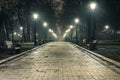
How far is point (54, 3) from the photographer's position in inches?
3666

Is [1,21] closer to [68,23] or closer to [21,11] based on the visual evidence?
[21,11]

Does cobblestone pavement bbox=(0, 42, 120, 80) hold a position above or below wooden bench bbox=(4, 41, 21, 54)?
below

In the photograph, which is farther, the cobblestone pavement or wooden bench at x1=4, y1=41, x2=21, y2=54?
wooden bench at x1=4, y1=41, x2=21, y2=54

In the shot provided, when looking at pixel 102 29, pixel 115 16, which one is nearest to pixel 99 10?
pixel 115 16

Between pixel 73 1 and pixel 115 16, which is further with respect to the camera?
pixel 73 1

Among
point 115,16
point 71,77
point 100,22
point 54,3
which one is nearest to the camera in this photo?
point 71,77

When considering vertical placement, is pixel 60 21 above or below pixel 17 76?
above

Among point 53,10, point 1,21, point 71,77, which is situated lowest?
point 71,77

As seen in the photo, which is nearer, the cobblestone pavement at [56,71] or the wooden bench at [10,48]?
the cobblestone pavement at [56,71]

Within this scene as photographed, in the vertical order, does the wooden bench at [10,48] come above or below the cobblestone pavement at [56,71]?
above

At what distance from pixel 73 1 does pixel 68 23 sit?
15344 mm

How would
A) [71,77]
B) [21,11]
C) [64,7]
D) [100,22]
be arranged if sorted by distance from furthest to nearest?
[64,7] → [100,22] → [21,11] → [71,77]

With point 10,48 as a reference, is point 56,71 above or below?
below

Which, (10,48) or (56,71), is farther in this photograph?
(10,48)
